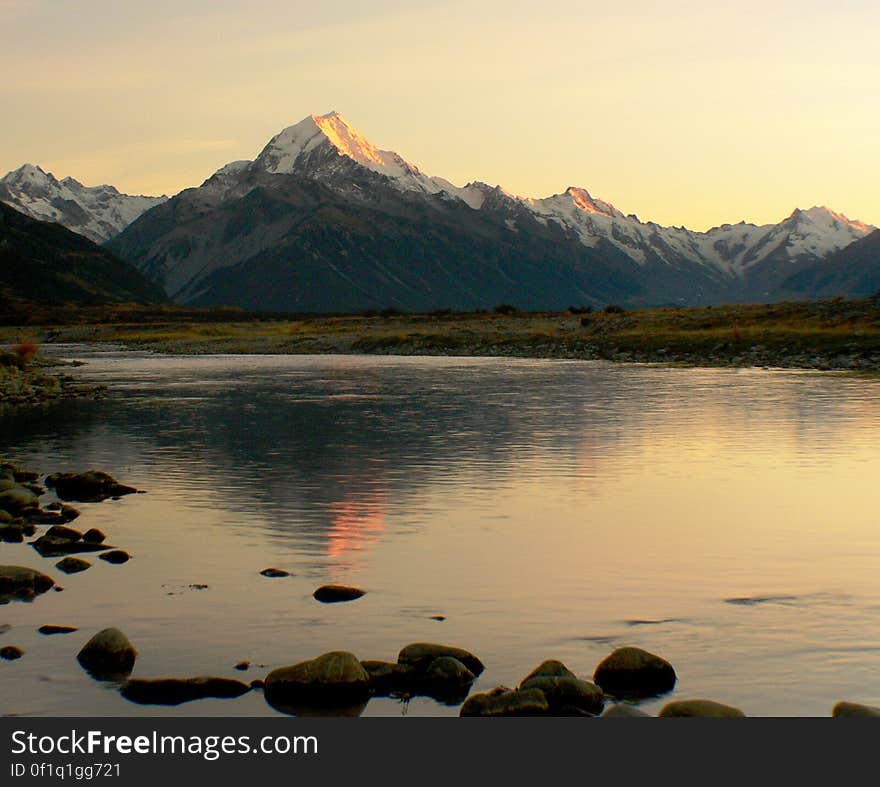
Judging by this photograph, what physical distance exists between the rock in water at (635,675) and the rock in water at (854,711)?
2.15 meters

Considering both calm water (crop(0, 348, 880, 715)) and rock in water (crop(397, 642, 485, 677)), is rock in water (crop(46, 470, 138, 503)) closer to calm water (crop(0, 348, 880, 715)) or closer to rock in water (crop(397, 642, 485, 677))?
calm water (crop(0, 348, 880, 715))

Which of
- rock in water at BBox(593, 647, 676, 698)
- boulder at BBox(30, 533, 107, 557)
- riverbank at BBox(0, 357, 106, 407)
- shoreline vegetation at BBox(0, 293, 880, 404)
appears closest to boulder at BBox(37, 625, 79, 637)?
boulder at BBox(30, 533, 107, 557)

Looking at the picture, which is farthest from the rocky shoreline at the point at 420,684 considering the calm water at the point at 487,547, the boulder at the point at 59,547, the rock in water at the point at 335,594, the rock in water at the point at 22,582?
the boulder at the point at 59,547

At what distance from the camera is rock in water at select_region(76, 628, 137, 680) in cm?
1493

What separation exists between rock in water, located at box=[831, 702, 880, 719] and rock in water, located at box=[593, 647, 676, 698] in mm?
2152

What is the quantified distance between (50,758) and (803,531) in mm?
17244

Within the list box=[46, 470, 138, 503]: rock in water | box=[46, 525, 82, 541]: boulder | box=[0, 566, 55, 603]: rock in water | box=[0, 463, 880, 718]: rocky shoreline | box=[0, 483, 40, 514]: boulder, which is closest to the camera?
box=[0, 463, 880, 718]: rocky shoreline

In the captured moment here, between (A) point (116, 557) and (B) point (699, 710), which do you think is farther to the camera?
(A) point (116, 557)

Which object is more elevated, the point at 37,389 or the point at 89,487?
the point at 89,487

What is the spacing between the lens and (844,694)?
1380 centimetres

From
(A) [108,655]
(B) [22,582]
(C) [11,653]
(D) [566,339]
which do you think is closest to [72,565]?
(B) [22,582]

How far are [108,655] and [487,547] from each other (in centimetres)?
919

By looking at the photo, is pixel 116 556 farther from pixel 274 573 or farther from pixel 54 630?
pixel 54 630

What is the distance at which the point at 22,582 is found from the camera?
1905cm
